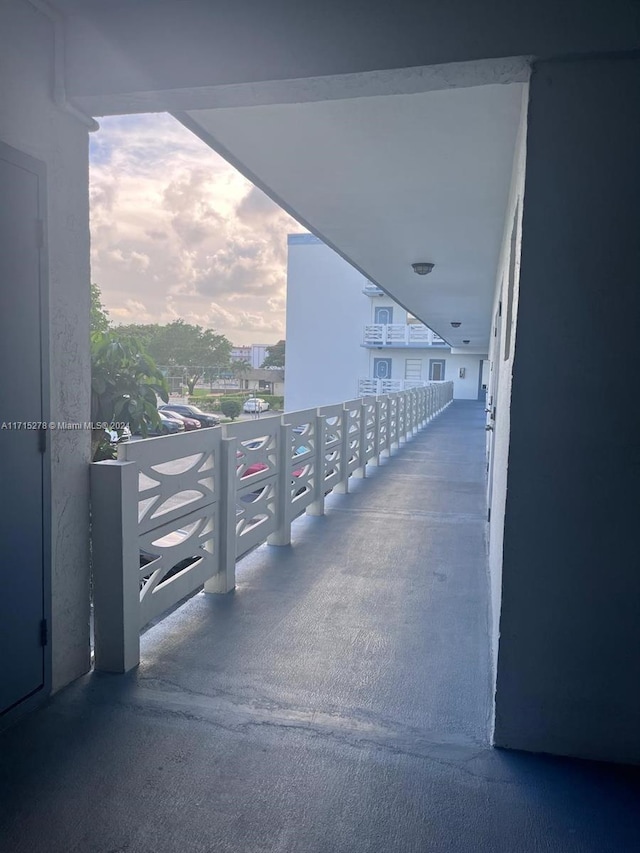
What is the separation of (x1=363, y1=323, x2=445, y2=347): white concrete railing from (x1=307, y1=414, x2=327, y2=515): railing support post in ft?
79.4

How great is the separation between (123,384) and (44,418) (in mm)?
3595

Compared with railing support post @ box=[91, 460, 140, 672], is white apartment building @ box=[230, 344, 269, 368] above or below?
above

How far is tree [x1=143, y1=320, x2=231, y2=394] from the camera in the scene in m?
22.9

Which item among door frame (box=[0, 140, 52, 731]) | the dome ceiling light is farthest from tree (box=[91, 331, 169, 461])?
door frame (box=[0, 140, 52, 731])

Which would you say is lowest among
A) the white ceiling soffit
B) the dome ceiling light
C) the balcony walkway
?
the balcony walkway

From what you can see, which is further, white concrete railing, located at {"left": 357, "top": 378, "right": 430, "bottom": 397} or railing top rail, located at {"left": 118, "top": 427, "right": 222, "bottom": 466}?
white concrete railing, located at {"left": 357, "top": 378, "right": 430, "bottom": 397}

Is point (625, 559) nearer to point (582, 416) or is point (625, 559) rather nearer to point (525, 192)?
point (582, 416)

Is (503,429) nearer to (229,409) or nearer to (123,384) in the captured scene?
(123,384)

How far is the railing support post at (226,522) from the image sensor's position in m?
3.53

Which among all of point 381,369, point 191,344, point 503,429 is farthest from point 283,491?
point 381,369

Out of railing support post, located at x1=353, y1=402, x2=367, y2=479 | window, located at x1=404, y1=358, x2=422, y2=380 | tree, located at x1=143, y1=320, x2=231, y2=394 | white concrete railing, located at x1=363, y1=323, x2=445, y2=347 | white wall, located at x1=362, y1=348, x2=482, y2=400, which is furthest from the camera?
window, located at x1=404, y1=358, x2=422, y2=380

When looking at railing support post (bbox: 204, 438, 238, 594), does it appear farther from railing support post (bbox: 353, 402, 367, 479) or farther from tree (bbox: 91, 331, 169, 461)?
railing support post (bbox: 353, 402, 367, 479)

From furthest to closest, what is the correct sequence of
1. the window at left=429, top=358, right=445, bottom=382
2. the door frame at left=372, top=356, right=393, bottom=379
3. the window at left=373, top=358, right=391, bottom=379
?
the window at left=373, top=358, right=391, bottom=379
the door frame at left=372, top=356, right=393, bottom=379
the window at left=429, top=358, right=445, bottom=382

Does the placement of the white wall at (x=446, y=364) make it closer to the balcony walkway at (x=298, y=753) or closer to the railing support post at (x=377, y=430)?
the railing support post at (x=377, y=430)
